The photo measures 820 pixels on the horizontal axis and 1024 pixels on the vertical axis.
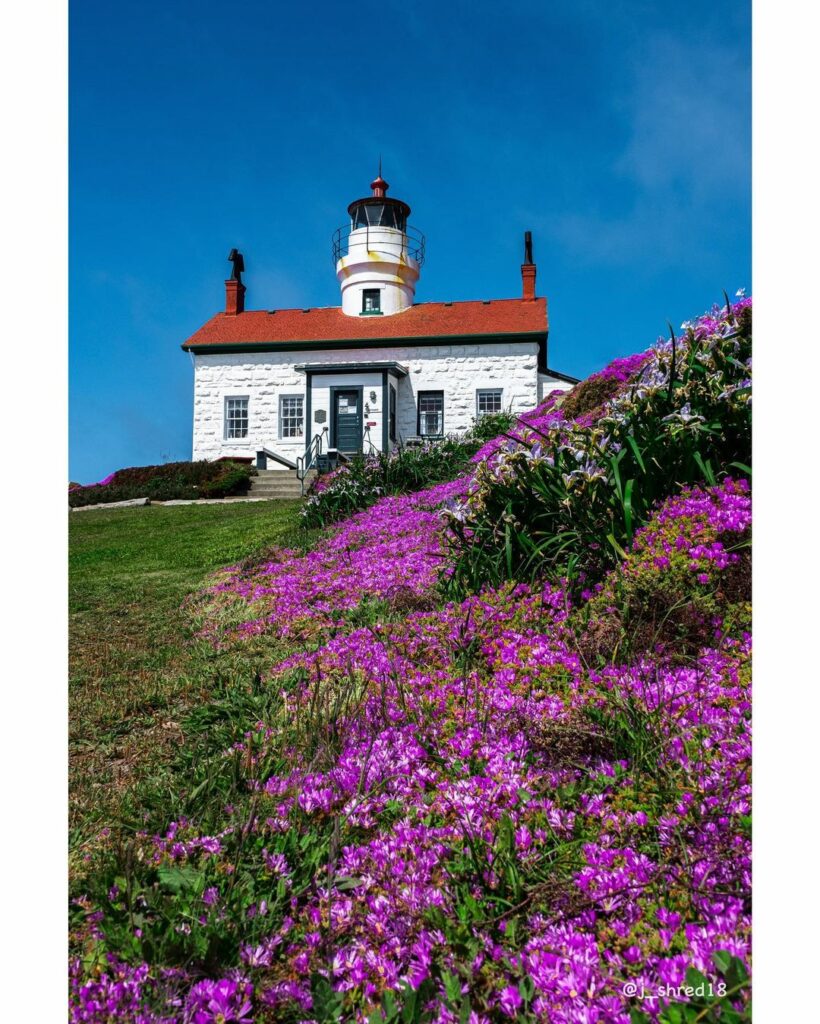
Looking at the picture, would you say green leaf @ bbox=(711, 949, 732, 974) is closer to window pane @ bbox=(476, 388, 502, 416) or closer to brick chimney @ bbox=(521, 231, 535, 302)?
window pane @ bbox=(476, 388, 502, 416)

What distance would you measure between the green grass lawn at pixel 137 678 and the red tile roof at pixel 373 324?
1840cm

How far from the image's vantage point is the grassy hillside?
5.21 ft

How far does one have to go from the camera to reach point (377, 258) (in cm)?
2853

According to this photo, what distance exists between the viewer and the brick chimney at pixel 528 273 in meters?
28.2

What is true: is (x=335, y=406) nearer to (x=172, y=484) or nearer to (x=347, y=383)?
(x=347, y=383)

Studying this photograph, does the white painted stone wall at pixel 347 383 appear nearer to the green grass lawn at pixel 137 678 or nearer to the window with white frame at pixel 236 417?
the window with white frame at pixel 236 417

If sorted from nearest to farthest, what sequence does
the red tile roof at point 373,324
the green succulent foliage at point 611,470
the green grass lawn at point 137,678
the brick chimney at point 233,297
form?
the green grass lawn at point 137,678 → the green succulent foliage at point 611,470 → the red tile roof at point 373,324 → the brick chimney at point 233,297

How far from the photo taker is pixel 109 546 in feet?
36.8

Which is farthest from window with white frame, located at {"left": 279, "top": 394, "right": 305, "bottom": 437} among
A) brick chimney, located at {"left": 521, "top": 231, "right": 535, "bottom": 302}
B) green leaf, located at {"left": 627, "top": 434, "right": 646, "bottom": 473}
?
green leaf, located at {"left": 627, "top": 434, "right": 646, "bottom": 473}

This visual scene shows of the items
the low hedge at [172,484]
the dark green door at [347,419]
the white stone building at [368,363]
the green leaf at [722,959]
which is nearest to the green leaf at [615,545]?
the green leaf at [722,959]

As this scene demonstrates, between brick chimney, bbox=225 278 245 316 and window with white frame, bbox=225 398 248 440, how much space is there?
177 inches

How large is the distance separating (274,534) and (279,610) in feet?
15.8

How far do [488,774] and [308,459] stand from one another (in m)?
22.0
